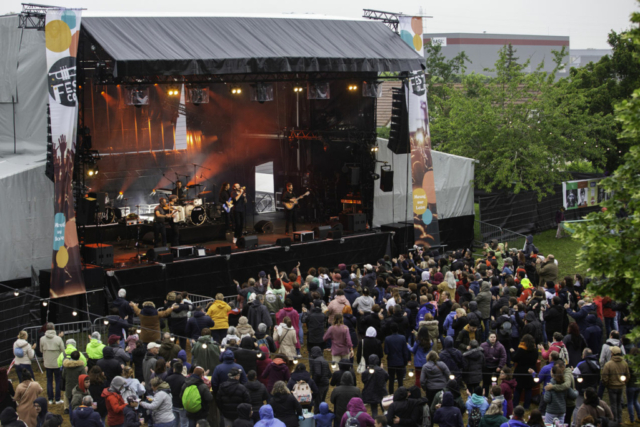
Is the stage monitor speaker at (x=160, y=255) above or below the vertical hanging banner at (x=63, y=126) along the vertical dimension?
below

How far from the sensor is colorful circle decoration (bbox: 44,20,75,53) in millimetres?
13406

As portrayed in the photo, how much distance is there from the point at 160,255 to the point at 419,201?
22.7 feet

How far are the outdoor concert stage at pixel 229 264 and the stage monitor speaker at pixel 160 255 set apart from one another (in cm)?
12

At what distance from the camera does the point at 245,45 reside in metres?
15.9

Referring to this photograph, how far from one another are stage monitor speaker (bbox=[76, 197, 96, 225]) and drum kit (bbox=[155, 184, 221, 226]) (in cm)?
356

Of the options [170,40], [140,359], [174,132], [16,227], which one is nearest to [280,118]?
[174,132]

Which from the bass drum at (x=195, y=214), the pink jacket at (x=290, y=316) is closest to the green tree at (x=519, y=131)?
the bass drum at (x=195, y=214)

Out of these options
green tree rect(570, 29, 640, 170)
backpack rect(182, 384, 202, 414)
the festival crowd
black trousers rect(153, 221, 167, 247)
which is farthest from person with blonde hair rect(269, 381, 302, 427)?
green tree rect(570, 29, 640, 170)

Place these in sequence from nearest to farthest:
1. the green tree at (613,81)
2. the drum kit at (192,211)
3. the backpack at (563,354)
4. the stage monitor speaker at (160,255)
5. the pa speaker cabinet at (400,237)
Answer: the backpack at (563,354) < the stage monitor speaker at (160,255) < the drum kit at (192,211) < the pa speaker cabinet at (400,237) < the green tree at (613,81)

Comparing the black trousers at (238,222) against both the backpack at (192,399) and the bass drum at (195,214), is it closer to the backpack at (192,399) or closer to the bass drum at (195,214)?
the bass drum at (195,214)

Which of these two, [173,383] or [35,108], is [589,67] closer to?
[35,108]

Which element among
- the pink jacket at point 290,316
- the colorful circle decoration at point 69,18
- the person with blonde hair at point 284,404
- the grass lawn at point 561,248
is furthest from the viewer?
the grass lawn at point 561,248

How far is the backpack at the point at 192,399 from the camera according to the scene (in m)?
8.02

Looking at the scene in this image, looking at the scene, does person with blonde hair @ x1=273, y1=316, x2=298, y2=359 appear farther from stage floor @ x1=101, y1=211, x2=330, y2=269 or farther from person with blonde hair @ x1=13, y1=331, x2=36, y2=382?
stage floor @ x1=101, y1=211, x2=330, y2=269
